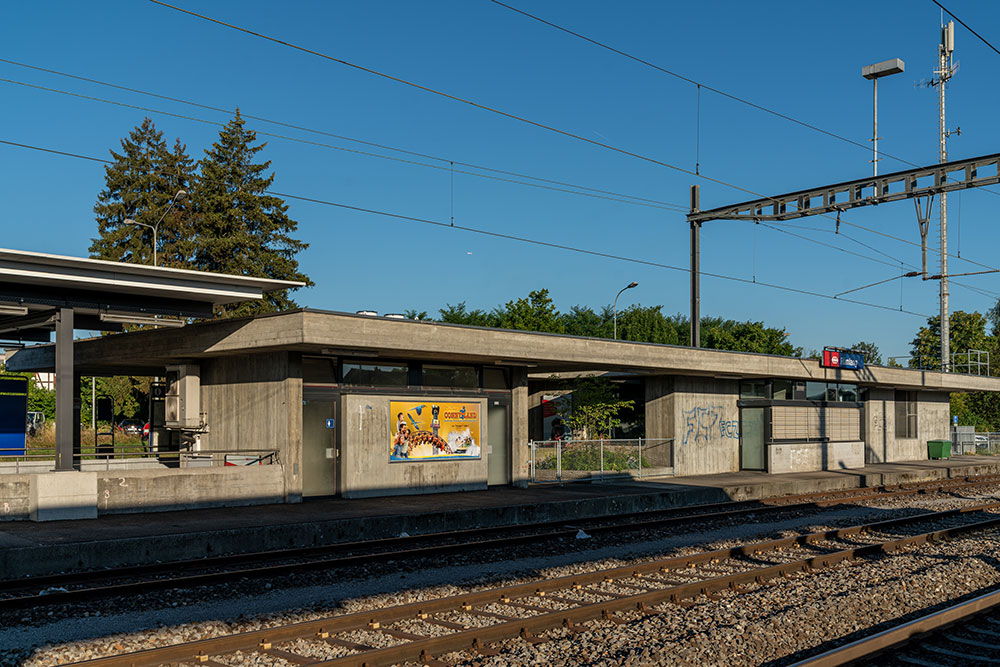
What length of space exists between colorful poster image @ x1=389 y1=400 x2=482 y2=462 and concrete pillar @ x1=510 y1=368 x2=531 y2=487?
1531 millimetres

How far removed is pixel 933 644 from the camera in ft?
31.4

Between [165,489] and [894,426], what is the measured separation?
3370cm

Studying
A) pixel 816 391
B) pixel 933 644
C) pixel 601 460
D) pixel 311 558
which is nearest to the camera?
pixel 933 644

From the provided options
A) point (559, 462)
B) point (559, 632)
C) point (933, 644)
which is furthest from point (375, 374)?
point (933, 644)

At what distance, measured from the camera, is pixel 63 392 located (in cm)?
1803

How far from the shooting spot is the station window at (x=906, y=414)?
42312 mm

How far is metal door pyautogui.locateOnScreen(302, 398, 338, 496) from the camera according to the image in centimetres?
2172

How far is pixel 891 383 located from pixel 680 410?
42.0 ft

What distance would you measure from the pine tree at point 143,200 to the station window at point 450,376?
37575mm

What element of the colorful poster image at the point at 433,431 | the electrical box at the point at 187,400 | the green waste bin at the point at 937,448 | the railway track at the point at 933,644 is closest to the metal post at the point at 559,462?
the colorful poster image at the point at 433,431

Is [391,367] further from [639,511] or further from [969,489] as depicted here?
[969,489]

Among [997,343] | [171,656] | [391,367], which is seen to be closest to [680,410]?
[391,367]

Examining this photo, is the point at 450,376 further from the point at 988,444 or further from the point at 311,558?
the point at 988,444

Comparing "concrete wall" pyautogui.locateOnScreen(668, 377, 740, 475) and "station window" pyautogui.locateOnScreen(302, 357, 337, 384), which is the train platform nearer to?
"concrete wall" pyautogui.locateOnScreen(668, 377, 740, 475)
